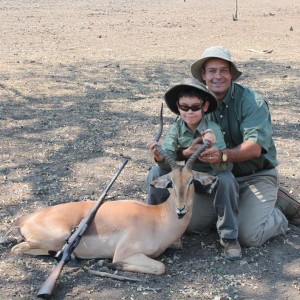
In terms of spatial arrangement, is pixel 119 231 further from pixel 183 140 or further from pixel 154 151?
pixel 183 140

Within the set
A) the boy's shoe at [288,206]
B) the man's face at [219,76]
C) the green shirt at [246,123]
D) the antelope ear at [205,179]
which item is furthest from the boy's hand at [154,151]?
the boy's shoe at [288,206]

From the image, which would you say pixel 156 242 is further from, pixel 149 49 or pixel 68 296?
pixel 149 49

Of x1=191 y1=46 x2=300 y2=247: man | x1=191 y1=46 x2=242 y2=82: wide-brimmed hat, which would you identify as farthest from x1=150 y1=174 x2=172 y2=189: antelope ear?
x1=191 y1=46 x2=242 y2=82: wide-brimmed hat

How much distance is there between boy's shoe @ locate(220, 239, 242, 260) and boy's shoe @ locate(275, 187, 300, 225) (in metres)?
0.85

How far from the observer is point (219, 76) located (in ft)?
17.4

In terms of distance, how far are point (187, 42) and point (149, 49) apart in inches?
81.9

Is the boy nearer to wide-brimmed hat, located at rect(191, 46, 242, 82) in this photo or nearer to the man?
the man

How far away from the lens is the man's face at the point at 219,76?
530 cm

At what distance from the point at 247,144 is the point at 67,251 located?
1.77 metres

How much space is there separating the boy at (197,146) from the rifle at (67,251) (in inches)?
30.2

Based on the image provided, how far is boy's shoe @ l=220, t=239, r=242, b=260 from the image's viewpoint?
5.03 meters

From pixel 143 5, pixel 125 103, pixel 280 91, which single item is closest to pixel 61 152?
pixel 125 103

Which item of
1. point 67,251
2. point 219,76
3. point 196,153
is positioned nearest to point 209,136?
point 196,153

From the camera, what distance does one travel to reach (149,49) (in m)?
16.8
